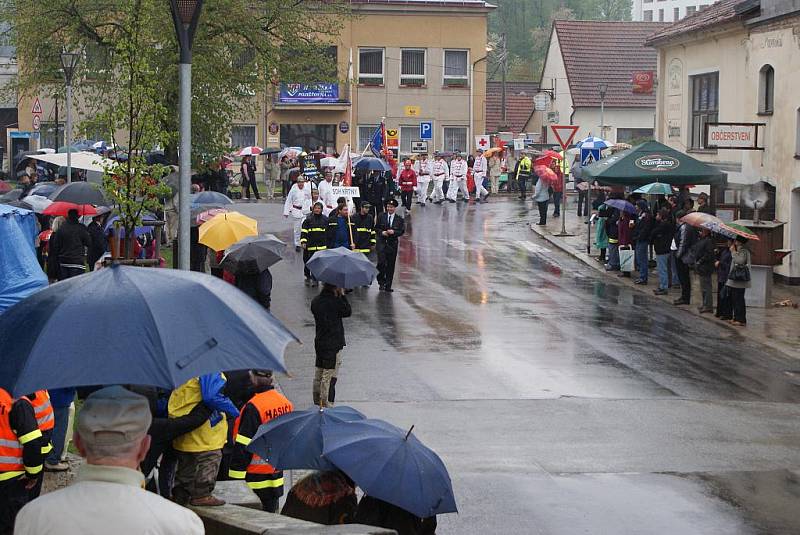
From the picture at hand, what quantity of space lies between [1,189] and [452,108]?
111ft

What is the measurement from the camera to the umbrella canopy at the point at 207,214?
59.8ft

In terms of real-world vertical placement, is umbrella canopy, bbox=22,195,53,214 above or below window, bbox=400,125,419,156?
below

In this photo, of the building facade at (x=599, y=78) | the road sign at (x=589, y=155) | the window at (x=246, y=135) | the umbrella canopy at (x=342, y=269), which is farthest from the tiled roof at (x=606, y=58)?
the umbrella canopy at (x=342, y=269)

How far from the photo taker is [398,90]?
5875 centimetres

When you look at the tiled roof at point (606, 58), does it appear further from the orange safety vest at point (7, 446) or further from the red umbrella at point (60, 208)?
the orange safety vest at point (7, 446)

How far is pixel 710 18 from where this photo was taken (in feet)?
103

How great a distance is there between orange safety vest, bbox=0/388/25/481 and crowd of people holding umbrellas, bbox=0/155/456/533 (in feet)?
0.03

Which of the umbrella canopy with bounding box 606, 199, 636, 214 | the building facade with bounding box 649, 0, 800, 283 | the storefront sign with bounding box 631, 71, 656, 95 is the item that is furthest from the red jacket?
the storefront sign with bounding box 631, 71, 656, 95

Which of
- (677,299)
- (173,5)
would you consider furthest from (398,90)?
(173,5)

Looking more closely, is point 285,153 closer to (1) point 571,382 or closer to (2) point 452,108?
(2) point 452,108

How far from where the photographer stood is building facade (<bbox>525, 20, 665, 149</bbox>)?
57219 millimetres

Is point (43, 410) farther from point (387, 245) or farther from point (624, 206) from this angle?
point (624, 206)

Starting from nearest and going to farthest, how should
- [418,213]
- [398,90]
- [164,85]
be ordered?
[164,85] → [418,213] → [398,90]

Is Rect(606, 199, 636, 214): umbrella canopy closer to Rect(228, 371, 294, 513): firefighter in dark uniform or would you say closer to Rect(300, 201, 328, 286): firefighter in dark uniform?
Rect(300, 201, 328, 286): firefighter in dark uniform
